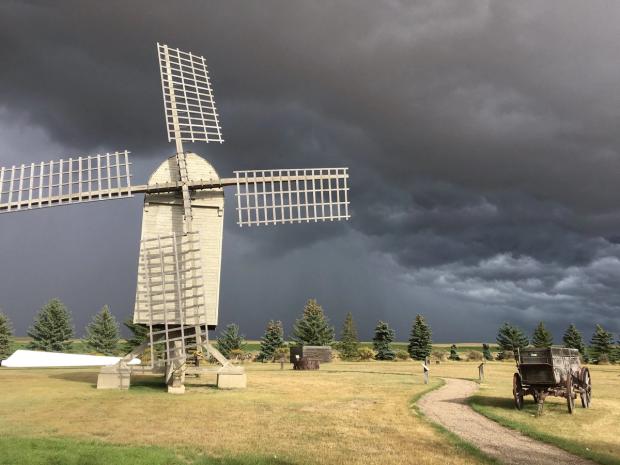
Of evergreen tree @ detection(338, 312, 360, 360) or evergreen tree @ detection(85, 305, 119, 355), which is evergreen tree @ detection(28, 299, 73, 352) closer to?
evergreen tree @ detection(85, 305, 119, 355)

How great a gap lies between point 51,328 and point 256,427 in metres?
63.3

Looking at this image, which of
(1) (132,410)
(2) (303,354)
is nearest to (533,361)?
(1) (132,410)

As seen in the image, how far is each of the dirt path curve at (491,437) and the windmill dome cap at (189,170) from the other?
16.4 m

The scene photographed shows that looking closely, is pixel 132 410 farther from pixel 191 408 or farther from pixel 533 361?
pixel 533 361

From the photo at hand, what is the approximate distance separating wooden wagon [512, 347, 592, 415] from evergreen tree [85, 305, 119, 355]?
2490 inches

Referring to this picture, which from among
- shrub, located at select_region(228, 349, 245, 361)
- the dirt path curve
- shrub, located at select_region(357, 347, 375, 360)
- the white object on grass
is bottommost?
shrub, located at select_region(357, 347, 375, 360)

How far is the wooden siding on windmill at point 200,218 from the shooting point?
2584 centimetres

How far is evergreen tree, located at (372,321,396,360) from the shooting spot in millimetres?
68188

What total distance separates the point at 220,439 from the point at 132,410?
6721mm

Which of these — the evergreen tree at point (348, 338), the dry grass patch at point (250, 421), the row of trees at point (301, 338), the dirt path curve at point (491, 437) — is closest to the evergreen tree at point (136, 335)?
the row of trees at point (301, 338)

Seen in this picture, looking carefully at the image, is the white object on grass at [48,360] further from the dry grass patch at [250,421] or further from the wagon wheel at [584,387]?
the wagon wheel at [584,387]

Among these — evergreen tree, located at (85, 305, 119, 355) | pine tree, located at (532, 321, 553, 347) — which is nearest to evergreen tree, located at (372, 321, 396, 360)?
pine tree, located at (532, 321, 553, 347)

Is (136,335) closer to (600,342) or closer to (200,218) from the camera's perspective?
(200,218)

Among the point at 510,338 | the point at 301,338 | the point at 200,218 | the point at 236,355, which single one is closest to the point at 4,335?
the point at 236,355
